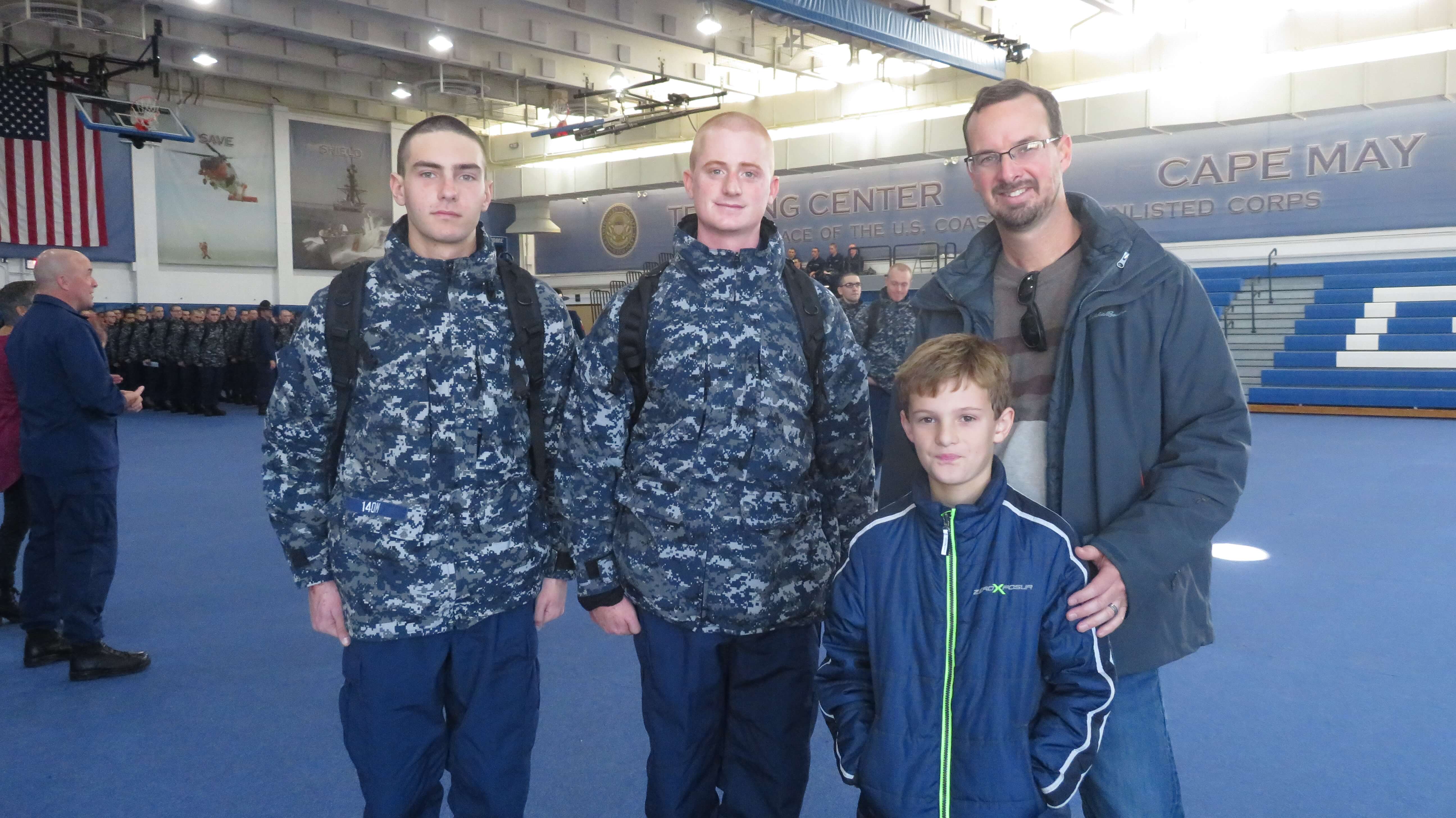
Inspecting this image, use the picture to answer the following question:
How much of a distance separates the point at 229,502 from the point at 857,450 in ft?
21.8

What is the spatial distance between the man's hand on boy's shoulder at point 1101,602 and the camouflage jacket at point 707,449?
0.64 m

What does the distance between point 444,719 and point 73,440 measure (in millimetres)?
2592

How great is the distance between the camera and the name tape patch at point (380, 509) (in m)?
2.06

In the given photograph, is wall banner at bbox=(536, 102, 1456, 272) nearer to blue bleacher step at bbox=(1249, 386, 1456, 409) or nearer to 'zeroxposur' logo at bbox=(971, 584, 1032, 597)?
blue bleacher step at bbox=(1249, 386, 1456, 409)

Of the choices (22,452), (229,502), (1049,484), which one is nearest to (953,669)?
(1049,484)

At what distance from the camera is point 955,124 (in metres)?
17.7

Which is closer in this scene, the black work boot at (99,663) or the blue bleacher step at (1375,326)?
the black work boot at (99,663)

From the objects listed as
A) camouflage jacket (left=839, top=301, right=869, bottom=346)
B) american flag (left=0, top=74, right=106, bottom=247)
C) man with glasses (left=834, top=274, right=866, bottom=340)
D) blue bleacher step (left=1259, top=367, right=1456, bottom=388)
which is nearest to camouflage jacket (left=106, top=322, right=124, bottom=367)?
american flag (left=0, top=74, right=106, bottom=247)

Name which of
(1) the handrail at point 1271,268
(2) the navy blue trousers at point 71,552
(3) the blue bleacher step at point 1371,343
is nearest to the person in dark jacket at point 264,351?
(2) the navy blue trousers at point 71,552

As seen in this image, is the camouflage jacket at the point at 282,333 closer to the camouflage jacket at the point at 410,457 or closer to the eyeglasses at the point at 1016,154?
the camouflage jacket at the point at 410,457

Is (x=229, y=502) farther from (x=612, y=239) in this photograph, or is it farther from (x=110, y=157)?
(x=612, y=239)

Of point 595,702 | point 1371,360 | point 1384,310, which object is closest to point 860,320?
point 595,702

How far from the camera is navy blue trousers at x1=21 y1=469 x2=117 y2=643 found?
3789mm

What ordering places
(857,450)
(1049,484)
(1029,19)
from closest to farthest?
(1049,484), (857,450), (1029,19)
